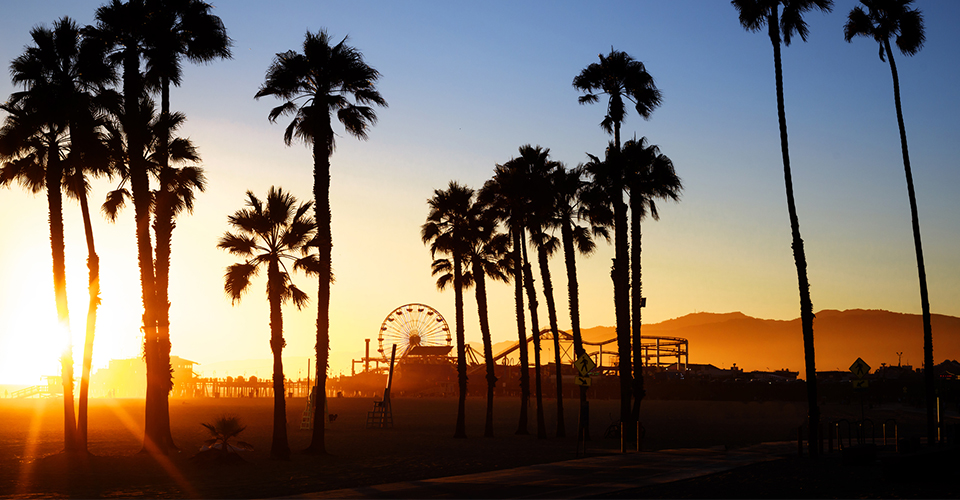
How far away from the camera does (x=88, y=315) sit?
26.7 meters

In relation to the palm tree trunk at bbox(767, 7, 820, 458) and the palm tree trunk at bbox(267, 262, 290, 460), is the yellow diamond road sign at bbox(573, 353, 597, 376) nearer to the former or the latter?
the palm tree trunk at bbox(767, 7, 820, 458)

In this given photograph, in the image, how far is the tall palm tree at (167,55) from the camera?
2742 centimetres

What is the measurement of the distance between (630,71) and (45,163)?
24249mm

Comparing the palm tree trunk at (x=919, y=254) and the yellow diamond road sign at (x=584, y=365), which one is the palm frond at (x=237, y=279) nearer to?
the yellow diamond road sign at (x=584, y=365)

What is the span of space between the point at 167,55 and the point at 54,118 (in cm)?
437

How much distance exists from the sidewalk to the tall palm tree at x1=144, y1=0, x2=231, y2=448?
1285cm

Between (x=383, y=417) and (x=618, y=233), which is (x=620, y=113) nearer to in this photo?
(x=618, y=233)

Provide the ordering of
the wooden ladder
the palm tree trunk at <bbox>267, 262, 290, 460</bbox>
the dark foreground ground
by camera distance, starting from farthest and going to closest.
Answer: the wooden ladder, the palm tree trunk at <bbox>267, 262, 290, 460</bbox>, the dark foreground ground

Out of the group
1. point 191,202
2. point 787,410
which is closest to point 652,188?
point 191,202

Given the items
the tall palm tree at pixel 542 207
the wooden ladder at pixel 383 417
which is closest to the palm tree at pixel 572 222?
the tall palm tree at pixel 542 207

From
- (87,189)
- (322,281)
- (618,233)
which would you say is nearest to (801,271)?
(618,233)

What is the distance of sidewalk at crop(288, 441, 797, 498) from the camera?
16.9m

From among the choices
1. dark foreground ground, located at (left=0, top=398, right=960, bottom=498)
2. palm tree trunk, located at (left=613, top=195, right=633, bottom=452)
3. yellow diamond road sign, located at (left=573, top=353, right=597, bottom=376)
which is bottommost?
dark foreground ground, located at (left=0, top=398, right=960, bottom=498)

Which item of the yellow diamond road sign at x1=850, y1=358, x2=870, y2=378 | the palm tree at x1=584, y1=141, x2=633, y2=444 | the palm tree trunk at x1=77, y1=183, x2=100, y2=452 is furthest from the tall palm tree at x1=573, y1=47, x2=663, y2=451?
the palm tree trunk at x1=77, y1=183, x2=100, y2=452
